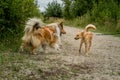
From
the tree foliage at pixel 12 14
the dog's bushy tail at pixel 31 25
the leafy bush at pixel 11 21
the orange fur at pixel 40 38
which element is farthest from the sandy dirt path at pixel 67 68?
the tree foliage at pixel 12 14

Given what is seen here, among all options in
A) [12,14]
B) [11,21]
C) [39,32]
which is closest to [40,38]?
[39,32]

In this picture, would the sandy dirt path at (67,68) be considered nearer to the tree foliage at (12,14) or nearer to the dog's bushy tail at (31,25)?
the dog's bushy tail at (31,25)

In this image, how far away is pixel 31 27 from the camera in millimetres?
11766

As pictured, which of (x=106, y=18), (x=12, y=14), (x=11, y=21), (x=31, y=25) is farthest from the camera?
(x=106, y=18)

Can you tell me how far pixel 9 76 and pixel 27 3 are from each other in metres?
6.82

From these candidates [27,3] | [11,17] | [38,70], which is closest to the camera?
[38,70]

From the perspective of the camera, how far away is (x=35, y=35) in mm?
11859

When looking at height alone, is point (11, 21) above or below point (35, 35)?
above

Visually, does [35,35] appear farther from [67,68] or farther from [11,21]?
[67,68]

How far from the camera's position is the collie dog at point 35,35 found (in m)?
11.7

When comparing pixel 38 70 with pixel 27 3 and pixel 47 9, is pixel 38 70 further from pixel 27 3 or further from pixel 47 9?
pixel 47 9

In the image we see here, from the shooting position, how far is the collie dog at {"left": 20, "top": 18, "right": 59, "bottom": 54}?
38.5ft

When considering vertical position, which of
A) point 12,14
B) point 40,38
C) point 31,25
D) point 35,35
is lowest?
point 40,38

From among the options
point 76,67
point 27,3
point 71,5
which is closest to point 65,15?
point 71,5
